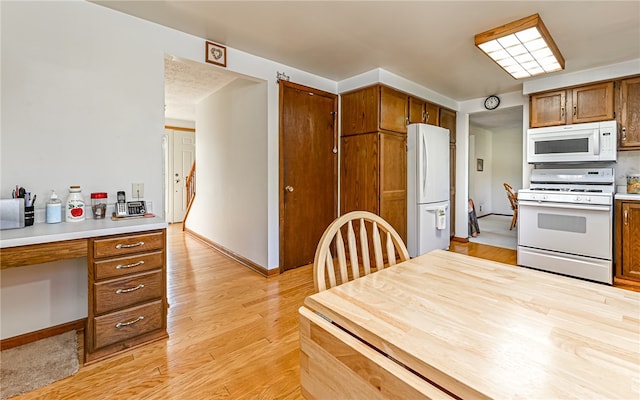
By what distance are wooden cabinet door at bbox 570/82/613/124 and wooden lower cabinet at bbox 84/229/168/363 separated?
4577mm

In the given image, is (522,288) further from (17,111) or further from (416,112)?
(416,112)

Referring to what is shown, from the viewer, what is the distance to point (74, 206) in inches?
77.6

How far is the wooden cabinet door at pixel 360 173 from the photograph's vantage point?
3.47 metres

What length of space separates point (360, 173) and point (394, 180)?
1.45ft

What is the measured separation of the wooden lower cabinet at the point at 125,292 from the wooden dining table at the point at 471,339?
4.81 feet

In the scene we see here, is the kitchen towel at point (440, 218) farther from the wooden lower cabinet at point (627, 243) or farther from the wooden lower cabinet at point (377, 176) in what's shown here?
the wooden lower cabinet at point (627, 243)

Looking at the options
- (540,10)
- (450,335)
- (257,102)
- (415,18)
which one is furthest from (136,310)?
(540,10)

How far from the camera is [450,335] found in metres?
0.72

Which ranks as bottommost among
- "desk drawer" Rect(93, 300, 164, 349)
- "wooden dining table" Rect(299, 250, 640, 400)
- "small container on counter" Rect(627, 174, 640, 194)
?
"desk drawer" Rect(93, 300, 164, 349)

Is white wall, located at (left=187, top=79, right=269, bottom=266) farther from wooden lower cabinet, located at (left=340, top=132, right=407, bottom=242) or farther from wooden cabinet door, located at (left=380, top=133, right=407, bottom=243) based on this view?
wooden cabinet door, located at (left=380, top=133, right=407, bottom=243)

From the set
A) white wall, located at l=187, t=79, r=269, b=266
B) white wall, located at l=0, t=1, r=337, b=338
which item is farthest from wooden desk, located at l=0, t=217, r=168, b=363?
white wall, located at l=187, t=79, r=269, b=266

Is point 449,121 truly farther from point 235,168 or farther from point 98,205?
point 98,205

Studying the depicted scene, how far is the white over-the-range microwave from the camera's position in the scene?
3178 millimetres

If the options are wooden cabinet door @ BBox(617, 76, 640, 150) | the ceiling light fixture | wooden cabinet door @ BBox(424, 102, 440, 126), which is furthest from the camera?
wooden cabinet door @ BBox(424, 102, 440, 126)
